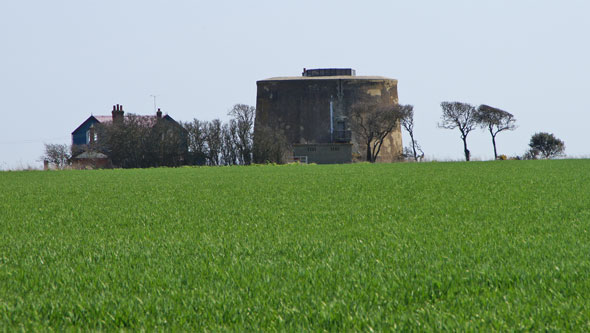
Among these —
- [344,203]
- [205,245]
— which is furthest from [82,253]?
[344,203]

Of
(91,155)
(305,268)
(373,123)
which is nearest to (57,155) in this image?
(91,155)

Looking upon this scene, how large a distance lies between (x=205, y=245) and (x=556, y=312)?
3565 mm

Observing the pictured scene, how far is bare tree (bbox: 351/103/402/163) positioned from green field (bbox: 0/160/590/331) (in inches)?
1869

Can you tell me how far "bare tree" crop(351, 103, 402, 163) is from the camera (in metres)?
57.1

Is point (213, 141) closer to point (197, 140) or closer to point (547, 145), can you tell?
point (197, 140)

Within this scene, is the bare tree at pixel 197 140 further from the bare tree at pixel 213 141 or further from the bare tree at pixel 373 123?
the bare tree at pixel 373 123

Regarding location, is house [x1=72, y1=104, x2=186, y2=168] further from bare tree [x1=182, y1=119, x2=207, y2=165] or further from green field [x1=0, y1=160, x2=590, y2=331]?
green field [x1=0, y1=160, x2=590, y2=331]

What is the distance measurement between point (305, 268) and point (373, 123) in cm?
5280

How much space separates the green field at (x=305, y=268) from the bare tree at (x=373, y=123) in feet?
156

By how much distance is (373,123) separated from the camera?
57094 millimetres

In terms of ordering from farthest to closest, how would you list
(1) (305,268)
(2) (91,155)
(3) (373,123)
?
1. (3) (373,123)
2. (2) (91,155)
3. (1) (305,268)

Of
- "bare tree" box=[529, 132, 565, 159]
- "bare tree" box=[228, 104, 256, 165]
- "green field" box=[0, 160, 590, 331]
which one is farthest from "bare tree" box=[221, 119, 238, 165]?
"green field" box=[0, 160, 590, 331]

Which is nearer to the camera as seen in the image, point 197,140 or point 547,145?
point 197,140

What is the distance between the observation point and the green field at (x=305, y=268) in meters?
3.72
